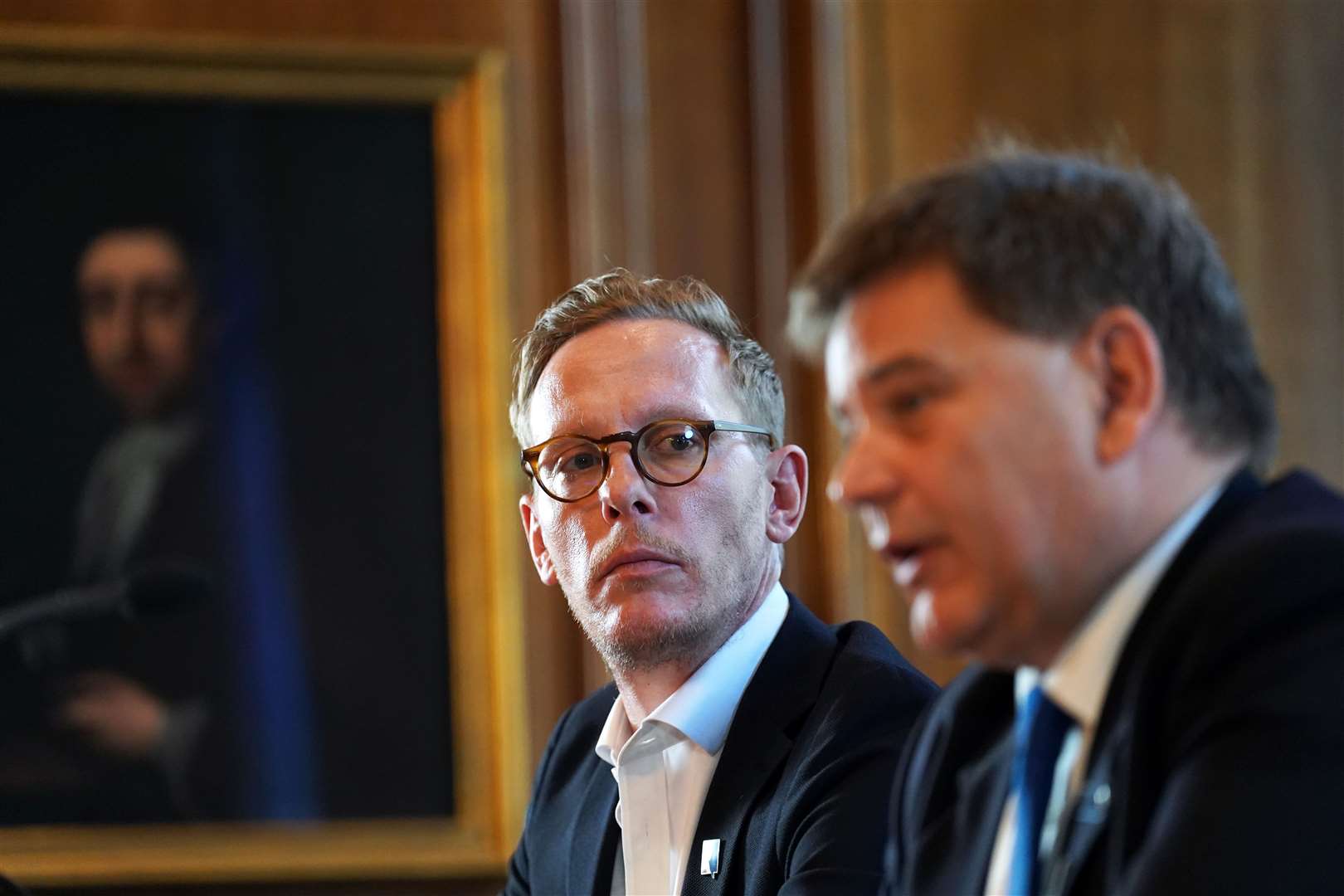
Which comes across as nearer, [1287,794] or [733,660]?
[1287,794]

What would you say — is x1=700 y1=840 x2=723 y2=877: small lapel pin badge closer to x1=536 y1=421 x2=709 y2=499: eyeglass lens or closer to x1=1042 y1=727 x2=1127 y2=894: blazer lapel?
x1=536 y1=421 x2=709 y2=499: eyeglass lens

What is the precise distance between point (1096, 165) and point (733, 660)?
1377mm

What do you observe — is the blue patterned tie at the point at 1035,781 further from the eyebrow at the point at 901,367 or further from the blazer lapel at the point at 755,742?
the blazer lapel at the point at 755,742

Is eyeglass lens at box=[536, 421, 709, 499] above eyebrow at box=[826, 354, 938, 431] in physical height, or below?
below

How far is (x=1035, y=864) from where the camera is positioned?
165 cm

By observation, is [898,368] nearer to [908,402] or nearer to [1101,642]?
[908,402]

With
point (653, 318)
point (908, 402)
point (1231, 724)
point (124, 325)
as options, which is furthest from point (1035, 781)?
point (124, 325)

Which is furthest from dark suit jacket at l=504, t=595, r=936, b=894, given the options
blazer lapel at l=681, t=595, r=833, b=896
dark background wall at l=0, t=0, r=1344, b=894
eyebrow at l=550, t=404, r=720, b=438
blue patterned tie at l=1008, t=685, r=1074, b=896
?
dark background wall at l=0, t=0, r=1344, b=894

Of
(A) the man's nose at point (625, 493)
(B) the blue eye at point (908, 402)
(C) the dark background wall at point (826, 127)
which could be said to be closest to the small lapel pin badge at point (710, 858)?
(A) the man's nose at point (625, 493)

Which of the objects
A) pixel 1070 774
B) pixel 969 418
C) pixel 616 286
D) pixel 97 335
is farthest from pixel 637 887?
pixel 97 335

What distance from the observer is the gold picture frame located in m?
4.77

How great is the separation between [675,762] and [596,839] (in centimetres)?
25

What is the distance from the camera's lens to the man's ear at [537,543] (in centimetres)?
313

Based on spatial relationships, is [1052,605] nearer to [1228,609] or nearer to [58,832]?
[1228,609]
